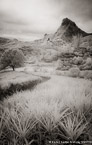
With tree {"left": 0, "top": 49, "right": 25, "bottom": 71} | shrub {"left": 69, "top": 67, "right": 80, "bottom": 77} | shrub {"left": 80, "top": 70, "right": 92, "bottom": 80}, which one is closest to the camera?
shrub {"left": 80, "top": 70, "right": 92, "bottom": 80}

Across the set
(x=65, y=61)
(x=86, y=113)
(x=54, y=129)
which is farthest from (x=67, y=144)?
(x=65, y=61)

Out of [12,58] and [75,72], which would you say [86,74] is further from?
[12,58]

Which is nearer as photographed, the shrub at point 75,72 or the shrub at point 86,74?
the shrub at point 86,74

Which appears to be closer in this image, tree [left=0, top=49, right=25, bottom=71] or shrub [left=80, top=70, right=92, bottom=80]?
shrub [left=80, top=70, right=92, bottom=80]

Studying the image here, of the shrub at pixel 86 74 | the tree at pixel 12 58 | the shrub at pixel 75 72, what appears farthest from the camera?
the tree at pixel 12 58

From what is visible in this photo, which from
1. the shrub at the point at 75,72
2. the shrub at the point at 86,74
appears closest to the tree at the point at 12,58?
the shrub at the point at 75,72

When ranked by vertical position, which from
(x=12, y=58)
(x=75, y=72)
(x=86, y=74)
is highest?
(x=12, y=58)

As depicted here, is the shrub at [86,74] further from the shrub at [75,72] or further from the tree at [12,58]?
the tree at [12,58]

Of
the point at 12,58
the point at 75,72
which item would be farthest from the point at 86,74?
the point at 12,58

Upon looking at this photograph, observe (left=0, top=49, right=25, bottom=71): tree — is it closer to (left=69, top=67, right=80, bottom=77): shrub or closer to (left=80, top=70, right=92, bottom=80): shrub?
(left=69, top=67, right=80, bottom=77): shrub

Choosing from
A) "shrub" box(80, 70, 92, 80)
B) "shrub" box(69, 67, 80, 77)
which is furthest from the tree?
"shrub" box(80, 70, 92, 80)

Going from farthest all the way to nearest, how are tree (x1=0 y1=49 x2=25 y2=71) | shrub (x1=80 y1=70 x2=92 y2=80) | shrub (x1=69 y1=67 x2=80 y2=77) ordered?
tree (x1=0 y1=49 x2=25 y2=71), shrub (x1=69 y1=67 x2=80 y2=77), shrub (x1=80 y1=70 x2=92 y2=80)

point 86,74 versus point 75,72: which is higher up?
point 75,72

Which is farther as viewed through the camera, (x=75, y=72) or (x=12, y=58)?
(x=12, y=58)
